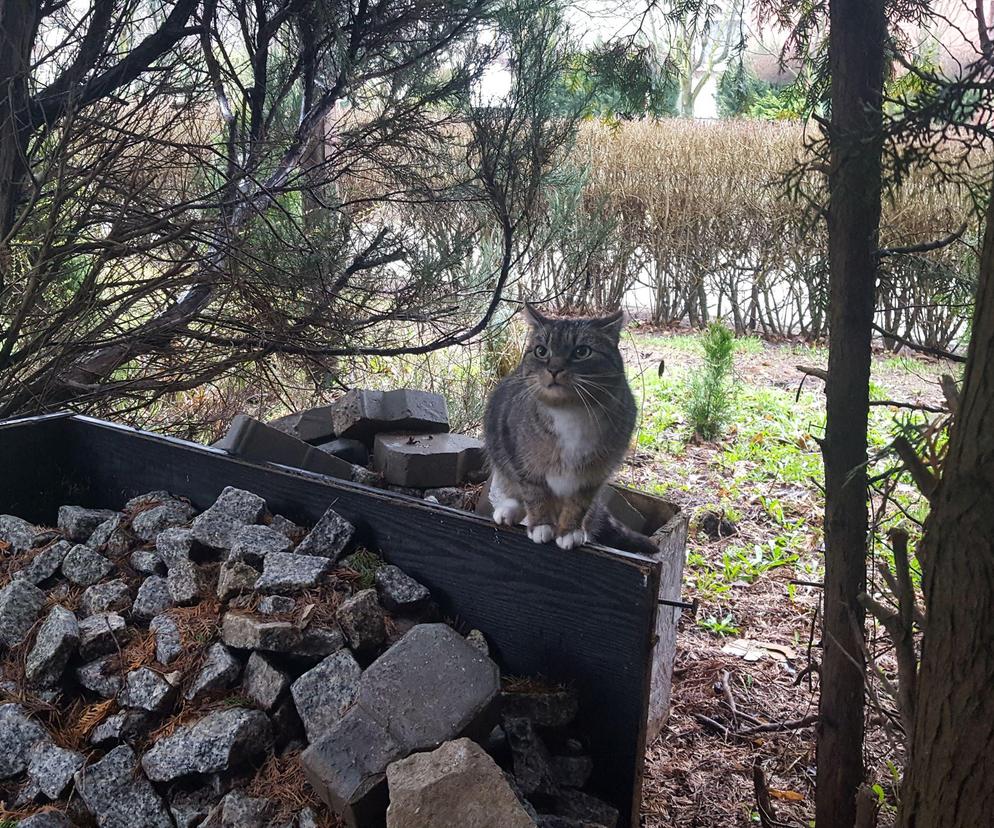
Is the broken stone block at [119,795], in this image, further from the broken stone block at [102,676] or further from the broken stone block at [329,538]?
the broken stone block at [329,538]

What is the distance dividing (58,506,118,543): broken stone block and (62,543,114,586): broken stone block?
180mm

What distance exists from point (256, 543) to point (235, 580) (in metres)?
0.15

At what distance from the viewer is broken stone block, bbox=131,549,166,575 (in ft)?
7.83

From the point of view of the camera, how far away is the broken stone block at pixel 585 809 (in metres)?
1.86

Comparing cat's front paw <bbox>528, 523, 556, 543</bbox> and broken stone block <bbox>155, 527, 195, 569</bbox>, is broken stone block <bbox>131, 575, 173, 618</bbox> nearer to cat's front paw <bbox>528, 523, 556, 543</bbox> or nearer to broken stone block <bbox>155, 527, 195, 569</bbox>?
broken stone block <bbox>155, 527, 195, 569</bbox>

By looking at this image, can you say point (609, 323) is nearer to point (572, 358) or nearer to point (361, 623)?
point (572, 358)

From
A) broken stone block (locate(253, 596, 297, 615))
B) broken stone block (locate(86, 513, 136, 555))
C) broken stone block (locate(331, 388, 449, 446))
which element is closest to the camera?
broken stone block (locate(253, 596, 297, 615))

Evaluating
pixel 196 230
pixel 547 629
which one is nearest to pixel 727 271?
pixel 196 230

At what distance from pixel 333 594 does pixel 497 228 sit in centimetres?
342

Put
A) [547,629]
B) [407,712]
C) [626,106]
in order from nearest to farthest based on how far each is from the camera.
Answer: [407,712] → [547,629] → [626,106]

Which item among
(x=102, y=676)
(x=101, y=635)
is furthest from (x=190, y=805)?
(x=101, y=635)

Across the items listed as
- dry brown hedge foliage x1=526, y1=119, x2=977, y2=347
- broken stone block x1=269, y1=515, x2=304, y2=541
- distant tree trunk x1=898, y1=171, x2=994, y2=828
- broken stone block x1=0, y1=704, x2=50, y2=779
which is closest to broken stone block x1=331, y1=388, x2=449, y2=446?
broken stone block x1=269, y1=515, x2=304, y2=541

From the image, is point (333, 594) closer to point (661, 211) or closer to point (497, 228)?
point (497, 228)

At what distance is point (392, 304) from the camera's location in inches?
153
